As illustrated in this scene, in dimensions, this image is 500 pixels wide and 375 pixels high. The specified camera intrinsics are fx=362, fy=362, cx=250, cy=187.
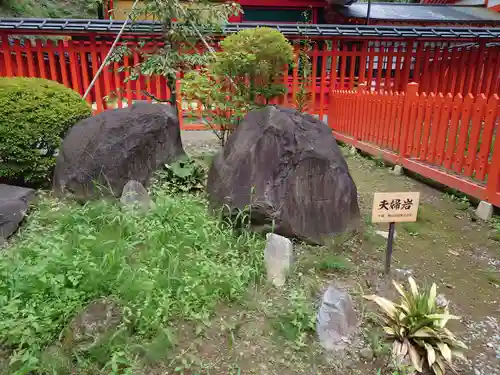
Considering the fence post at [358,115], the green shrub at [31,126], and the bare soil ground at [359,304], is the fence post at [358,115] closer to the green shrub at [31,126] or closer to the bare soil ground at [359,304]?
the bare soil ground at [359,304]

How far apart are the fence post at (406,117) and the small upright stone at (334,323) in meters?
4.24

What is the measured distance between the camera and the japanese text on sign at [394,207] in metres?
2.81

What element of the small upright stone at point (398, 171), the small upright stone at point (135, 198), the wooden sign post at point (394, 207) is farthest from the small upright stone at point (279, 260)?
the small upright stone at point (398, 171)

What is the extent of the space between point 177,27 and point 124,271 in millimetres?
5488

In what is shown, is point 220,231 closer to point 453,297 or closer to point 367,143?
point 453,297

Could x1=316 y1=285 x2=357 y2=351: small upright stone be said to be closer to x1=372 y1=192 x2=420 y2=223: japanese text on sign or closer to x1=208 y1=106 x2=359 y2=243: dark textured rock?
x1=372 y1=192 x2=420 y2=223: japanese text on sign

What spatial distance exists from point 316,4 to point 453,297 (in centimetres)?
1166

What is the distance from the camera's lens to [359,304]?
8.96 feet

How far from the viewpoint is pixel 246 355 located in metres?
2.30

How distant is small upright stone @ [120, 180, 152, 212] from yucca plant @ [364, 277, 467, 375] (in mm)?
2540

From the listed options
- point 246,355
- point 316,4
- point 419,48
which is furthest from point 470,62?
point 246,355

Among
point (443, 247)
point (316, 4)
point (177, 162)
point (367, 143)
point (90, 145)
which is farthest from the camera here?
point (316, 4)

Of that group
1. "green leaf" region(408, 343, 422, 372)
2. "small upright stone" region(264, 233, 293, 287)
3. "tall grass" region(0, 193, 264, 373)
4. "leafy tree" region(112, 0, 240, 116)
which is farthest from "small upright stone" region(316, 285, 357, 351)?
"leafy tree" region(112, 0, 240, 116)

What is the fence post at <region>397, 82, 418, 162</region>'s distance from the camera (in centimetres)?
575
